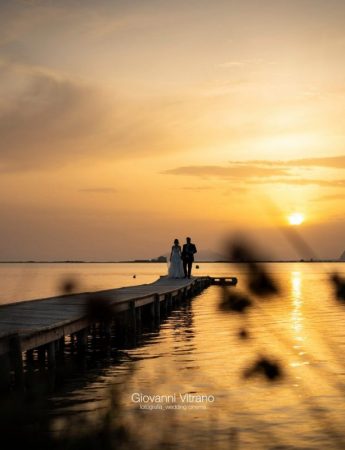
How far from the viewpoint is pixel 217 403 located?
10070 mm

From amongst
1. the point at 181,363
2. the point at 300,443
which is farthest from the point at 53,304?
the point at 300,443

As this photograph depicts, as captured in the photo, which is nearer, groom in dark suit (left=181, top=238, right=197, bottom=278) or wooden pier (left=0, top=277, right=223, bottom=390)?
wooden pier (left=0, top=277, right=223, bottom=390)

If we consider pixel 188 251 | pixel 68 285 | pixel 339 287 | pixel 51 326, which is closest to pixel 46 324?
pixel 51 326

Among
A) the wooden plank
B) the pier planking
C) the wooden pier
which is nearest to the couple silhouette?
the wooden pier

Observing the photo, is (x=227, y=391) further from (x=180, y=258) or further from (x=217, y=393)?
(x=180, y=258)

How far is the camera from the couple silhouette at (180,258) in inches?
1368

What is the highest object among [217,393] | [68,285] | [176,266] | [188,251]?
[188,251]

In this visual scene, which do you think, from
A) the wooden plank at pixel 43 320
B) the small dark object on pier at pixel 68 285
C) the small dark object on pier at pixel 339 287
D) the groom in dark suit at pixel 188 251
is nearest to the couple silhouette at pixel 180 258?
the groom in dark suit at pixel 188 251

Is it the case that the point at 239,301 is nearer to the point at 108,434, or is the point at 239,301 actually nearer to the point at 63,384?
the point at 108,434

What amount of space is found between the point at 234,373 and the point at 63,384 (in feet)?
11.8

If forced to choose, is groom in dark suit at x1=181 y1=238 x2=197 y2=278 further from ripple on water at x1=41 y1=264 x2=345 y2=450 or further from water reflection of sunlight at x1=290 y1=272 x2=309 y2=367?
ripple on water at x1=41 y1=264 x2=345 y2=450

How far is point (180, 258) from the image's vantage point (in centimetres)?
3616

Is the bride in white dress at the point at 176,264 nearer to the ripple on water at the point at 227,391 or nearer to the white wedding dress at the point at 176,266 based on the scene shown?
the white wedding dress at the point at 176,266

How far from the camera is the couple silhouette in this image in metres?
34.8
